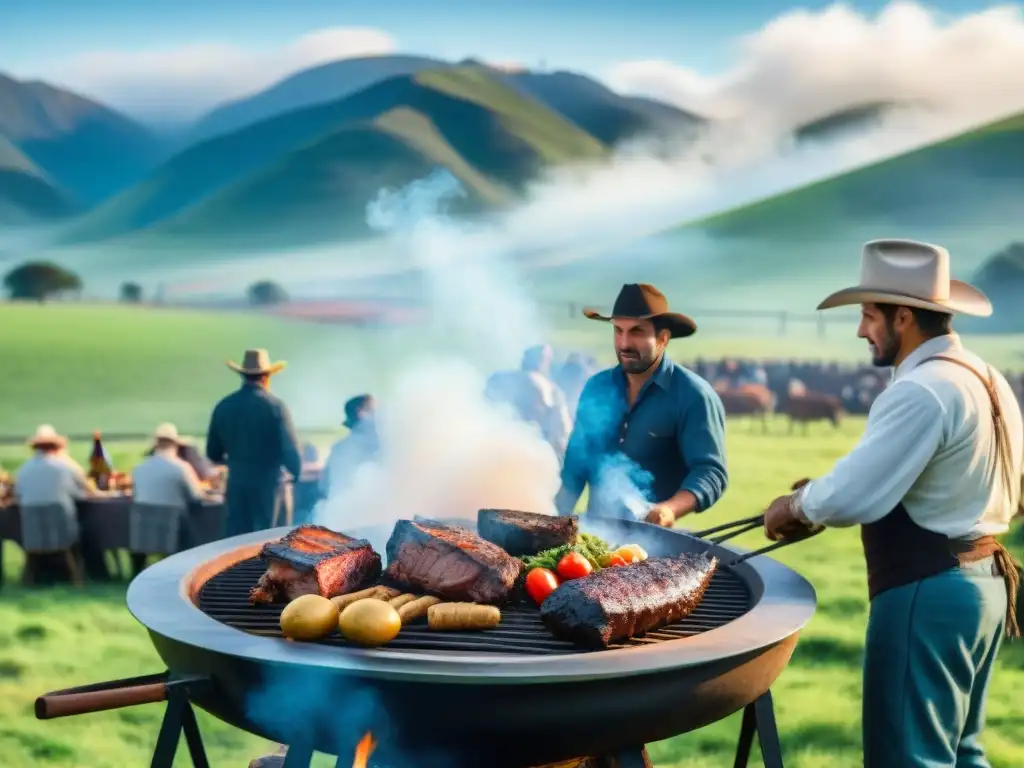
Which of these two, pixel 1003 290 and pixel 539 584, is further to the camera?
pixel 1003 290

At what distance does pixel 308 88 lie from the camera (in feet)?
99.8

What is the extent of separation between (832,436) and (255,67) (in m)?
18.6

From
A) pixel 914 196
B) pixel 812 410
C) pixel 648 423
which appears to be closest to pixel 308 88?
pixel 812 410

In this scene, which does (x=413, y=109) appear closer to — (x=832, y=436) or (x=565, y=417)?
(x=832, y=436)

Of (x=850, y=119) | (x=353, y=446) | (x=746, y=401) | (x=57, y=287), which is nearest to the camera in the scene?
(x=353, y=446)

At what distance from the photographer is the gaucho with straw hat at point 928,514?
350 cm

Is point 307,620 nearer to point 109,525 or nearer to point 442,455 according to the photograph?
point 442,455

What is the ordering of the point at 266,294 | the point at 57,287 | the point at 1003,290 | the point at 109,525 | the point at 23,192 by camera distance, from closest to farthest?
1. the point at 109,525
2. the point at 57,287
3. the point at 1003,290
4. the point at 266,294
5. the point at 23,192

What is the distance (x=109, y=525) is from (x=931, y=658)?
27.9ft

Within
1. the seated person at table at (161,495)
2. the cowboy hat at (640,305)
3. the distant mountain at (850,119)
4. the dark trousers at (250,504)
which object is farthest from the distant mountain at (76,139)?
the cowboy hat at (640,305)

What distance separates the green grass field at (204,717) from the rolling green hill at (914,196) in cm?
2704

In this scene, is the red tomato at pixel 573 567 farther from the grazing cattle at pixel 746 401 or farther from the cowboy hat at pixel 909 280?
the grazing cattle at pixel 746 401

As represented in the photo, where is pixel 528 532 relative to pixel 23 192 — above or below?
below

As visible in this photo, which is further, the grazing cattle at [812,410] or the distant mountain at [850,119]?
the distant mountain at [850,119]
